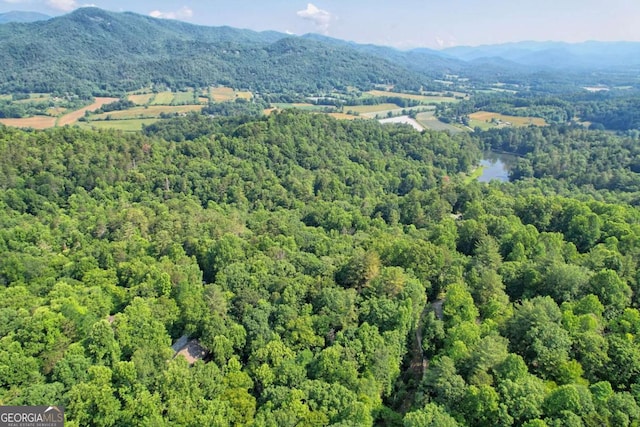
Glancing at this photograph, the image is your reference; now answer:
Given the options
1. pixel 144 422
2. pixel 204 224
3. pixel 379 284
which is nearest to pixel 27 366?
pixel 144 422

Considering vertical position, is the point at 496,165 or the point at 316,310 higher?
the point at 316,310

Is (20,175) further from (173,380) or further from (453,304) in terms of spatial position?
(453,304)

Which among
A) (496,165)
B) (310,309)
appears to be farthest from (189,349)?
(496,165)

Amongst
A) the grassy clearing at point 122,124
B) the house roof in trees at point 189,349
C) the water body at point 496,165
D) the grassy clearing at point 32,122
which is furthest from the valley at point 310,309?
the grassy clearing at point 32,122

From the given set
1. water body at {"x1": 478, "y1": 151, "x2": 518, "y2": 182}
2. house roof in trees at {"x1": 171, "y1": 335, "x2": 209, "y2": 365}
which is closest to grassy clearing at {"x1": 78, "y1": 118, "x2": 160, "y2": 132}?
water body at {"x1": 478, "y1": 151, "x2": 518, "y2": 182}

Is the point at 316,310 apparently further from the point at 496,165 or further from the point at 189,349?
the point at 496,165

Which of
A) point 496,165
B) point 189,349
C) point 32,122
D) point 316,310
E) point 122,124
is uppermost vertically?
point 32,122

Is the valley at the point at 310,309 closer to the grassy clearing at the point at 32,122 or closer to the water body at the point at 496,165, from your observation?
the water body at the point at 496,165

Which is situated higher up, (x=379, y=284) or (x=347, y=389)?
(x=379, y=284)
